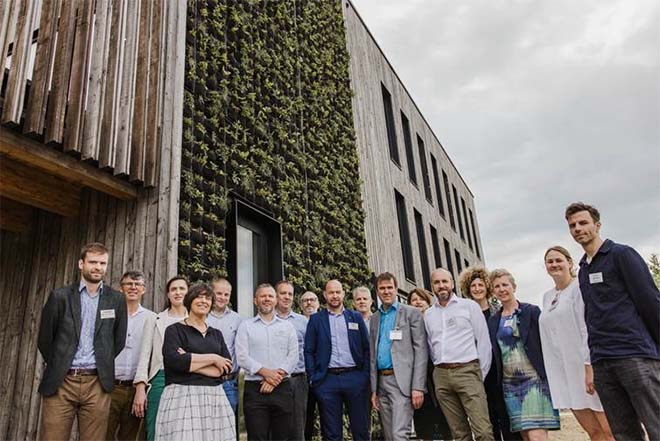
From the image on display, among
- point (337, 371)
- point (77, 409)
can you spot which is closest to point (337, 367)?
point (337, 371)

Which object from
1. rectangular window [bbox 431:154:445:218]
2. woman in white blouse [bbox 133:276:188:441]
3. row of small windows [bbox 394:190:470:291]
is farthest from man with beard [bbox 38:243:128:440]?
rectangular window [bbox 431:154:445:218]

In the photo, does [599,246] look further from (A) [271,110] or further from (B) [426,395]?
(A) [271,110]

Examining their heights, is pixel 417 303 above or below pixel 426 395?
above

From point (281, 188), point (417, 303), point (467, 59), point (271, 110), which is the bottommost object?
point (417, 303)

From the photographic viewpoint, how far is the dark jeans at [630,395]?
2541 mm

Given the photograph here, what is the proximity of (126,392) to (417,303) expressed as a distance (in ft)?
9.37

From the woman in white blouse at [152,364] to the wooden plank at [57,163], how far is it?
4.18 feet

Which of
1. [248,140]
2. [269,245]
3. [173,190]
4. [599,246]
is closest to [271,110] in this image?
[248,140]

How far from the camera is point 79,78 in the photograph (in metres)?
4.24

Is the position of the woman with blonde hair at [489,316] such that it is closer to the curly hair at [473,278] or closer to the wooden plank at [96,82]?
the curly hair at [473,278]

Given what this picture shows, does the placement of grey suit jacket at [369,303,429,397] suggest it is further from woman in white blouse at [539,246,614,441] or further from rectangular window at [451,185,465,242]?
rectangular window at [451,185,465,242]

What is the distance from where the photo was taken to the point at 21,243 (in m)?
5.36

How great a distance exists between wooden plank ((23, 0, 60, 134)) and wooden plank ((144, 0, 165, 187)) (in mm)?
966

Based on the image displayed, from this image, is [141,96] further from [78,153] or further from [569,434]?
[569,434]
